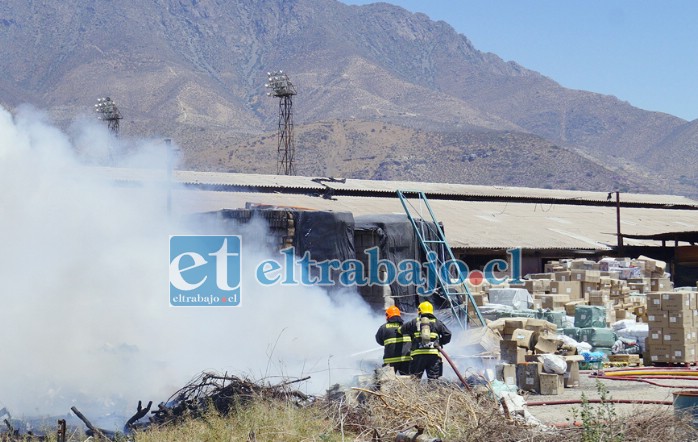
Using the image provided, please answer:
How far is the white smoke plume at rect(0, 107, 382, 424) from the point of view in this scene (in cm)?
1410

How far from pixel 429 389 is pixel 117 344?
6124mm

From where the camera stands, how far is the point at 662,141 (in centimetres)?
17738

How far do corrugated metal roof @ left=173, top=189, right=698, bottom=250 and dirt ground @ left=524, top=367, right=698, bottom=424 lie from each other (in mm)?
12160

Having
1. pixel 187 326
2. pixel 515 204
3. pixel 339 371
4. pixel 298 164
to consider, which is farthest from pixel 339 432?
pixel 298 164

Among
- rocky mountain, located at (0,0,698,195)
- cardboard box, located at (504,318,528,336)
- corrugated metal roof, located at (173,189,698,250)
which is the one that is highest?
rocky mountain, located at (0,0,698,195)

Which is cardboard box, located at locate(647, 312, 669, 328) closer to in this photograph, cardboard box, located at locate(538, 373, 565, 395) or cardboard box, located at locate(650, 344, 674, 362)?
cardboard box, located at locate(650, 344, 674, 362)

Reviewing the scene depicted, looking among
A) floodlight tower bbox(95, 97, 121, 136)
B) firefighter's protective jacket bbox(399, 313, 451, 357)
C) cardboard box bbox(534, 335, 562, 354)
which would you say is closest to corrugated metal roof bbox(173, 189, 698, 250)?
cardboard box bbox(534, 335, 562, 354)

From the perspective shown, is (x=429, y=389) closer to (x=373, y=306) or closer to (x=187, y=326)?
(x=187, y=326)

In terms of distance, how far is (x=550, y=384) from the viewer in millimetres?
13852

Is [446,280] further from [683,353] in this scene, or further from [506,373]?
[506,373]

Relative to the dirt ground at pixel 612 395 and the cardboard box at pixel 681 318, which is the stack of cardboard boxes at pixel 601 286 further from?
the dirt ground at pixel 612 395

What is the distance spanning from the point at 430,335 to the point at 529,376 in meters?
2.88

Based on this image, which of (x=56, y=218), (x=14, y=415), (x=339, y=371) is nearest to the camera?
(x=14, y=415)

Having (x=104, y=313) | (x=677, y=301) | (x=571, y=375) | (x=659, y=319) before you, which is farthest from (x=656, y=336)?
(x=104, y=313)
